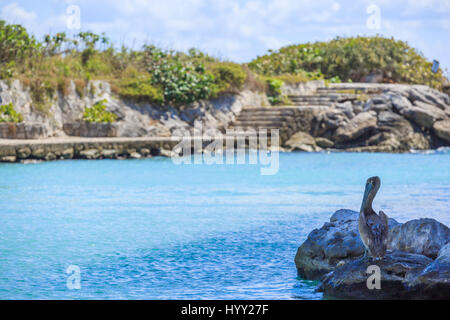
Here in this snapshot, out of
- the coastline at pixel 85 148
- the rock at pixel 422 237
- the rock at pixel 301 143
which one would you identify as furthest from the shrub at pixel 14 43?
the rock at pixel 422 237

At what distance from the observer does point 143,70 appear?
22.3m

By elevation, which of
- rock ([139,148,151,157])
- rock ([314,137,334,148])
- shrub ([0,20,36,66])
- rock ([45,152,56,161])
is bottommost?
rock ([45,152,56,161])

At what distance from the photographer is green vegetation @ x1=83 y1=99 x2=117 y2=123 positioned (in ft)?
61.6

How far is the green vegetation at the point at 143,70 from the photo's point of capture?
18.9 metres

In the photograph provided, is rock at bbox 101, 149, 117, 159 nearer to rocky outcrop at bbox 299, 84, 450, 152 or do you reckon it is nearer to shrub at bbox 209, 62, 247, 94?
shrub at bbox 209, 62, 247, 94

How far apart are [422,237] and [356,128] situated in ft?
49.7

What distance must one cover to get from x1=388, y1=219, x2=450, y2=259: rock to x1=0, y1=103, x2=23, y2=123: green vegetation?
13.2 metres

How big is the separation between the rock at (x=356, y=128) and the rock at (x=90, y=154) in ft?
25.7

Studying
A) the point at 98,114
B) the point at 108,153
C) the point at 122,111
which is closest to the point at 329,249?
the point at 108,153

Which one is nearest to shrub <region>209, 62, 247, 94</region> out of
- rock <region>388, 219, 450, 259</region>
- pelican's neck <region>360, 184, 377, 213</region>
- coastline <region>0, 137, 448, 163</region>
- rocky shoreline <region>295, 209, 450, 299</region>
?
coastline <region>0, 137, 448, 163</region>

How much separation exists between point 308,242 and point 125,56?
17737 mm

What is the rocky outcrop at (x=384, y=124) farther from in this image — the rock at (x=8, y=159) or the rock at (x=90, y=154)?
the rock at (x=8, y=159)

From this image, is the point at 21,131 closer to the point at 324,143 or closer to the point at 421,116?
the point at 324,143

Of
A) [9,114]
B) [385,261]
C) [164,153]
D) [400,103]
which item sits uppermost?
[400,103]
